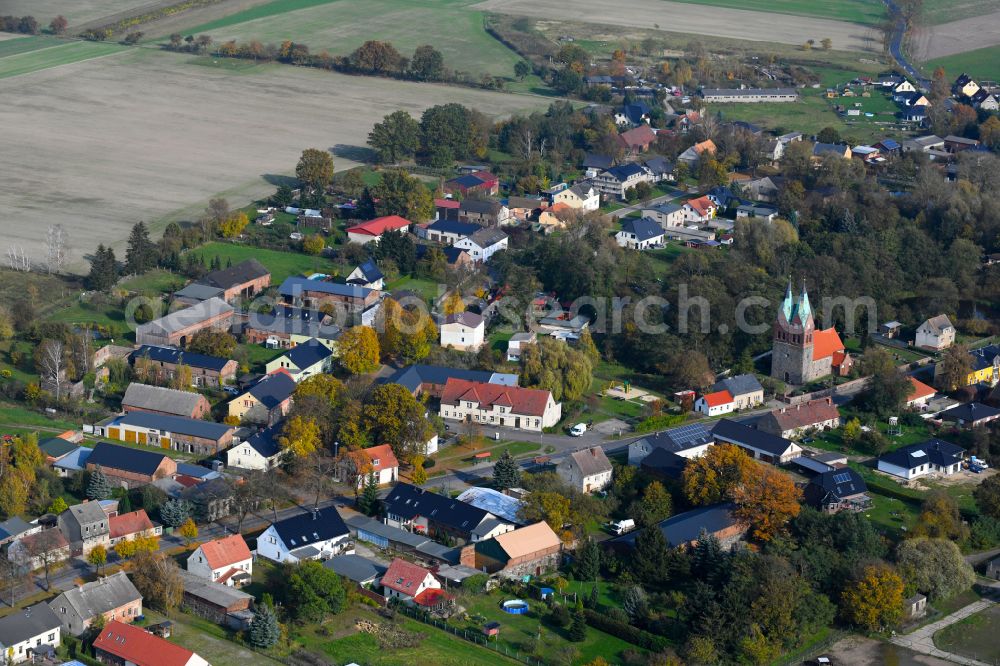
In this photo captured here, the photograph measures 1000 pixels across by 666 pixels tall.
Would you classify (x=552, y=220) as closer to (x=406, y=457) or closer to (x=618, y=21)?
(x=406, y=457)

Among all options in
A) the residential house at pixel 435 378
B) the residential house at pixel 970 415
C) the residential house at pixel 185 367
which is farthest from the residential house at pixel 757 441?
the residential house at pixel 185 367

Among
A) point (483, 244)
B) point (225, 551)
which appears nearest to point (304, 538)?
point (225, 551)

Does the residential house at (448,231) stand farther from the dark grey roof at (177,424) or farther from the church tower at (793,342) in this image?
the dark grey roof at (177,424)

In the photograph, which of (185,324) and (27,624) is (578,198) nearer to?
(185,324)

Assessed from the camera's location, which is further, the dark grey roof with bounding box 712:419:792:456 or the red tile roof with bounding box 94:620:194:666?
the dark grey roof with bounding box 712:419:792:456

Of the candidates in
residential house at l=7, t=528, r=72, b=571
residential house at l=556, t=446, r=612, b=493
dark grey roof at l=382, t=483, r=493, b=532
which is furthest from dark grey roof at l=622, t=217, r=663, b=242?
residential house at l=7, t=528, r=72, b=571

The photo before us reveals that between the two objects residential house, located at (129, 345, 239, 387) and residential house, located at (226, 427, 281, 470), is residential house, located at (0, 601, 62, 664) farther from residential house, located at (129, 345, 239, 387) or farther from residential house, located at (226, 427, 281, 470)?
residential house, located at (129, 345, 239, 387)
